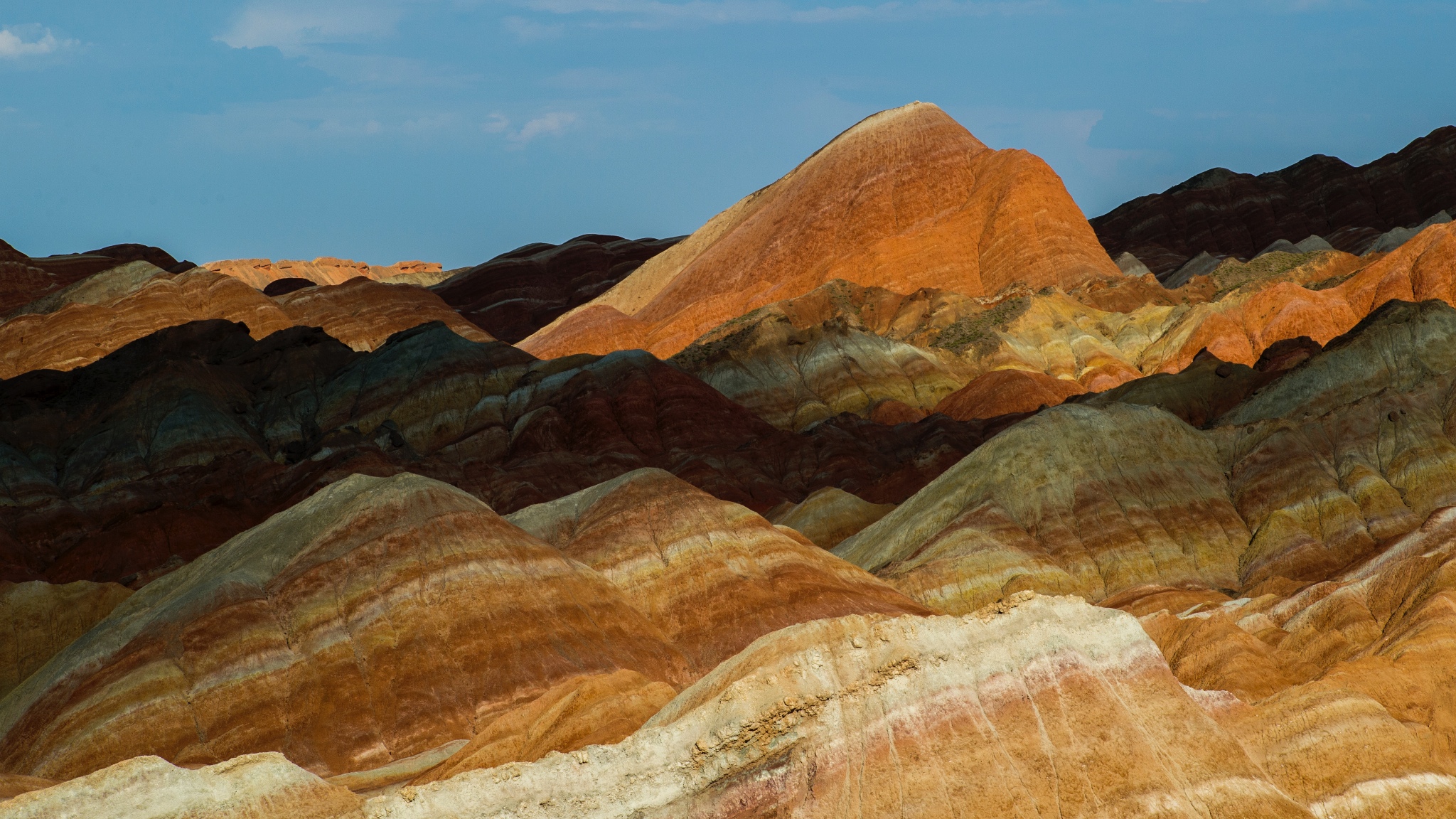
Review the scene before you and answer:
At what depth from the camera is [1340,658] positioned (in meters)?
50.3

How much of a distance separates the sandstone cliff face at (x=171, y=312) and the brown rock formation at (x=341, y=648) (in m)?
83.9

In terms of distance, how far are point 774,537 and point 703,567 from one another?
14.5 ft

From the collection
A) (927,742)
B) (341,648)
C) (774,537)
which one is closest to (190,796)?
(927,742)

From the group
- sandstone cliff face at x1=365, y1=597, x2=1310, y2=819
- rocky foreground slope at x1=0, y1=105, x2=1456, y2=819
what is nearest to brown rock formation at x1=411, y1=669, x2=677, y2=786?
rocky foreground slope at x1=0, y1=105, x2=1456, y2=819

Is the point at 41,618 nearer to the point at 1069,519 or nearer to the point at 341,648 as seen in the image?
the point at 341,648

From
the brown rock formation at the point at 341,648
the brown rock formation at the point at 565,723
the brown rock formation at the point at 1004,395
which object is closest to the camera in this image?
the brown rock formation at the point at 565,723

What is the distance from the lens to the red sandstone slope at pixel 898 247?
18050cm

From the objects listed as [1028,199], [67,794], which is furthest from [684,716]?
[1028,199]

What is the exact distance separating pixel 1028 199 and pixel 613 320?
52186mm

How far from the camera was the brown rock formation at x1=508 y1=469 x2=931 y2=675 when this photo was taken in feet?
235

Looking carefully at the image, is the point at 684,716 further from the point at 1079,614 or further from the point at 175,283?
the point at 175,283

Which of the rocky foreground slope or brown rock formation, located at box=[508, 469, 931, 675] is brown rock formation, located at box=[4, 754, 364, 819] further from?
brown rock formation, located at box=[508, 469, 931, 675]

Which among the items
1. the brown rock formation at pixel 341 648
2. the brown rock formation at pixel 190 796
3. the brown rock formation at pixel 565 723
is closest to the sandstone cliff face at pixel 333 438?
the brown rock formation at pixel 341 648

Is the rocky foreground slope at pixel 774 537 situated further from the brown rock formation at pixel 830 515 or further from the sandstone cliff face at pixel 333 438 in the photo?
the sandstone cliff face at pixel 333 438
